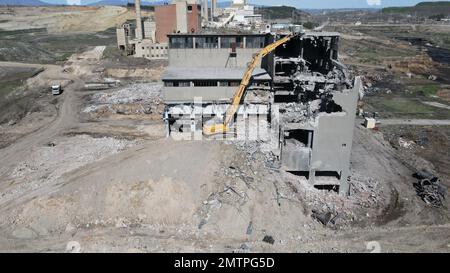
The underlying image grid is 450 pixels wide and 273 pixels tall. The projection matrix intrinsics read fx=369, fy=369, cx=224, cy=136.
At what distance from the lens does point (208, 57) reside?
148 feet

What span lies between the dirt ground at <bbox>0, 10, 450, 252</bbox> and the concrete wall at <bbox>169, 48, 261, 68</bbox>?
13926 mm

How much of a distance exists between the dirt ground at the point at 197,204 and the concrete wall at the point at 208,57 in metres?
13.9

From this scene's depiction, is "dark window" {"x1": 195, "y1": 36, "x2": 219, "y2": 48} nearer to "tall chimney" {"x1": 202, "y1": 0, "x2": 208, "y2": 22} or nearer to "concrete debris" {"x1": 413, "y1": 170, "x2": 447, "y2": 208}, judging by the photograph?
"concrete debris" {"x1": 413, "y1": 170, "x2": 447, "y2": 208}

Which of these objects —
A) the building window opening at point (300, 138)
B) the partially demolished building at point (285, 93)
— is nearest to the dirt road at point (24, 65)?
the partially demolished building at point (285, 93)

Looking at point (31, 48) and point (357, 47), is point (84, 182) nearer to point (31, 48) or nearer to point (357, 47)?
point (31, 48)

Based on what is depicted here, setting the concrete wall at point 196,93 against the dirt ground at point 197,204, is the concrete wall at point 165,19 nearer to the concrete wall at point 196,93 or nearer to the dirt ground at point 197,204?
the concrete wall at point 196,93

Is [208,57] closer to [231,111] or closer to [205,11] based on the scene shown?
[231,111]

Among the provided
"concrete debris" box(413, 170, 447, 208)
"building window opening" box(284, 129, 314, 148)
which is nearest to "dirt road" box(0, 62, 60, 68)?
"building window opening" box(284, 129, 314, 148)

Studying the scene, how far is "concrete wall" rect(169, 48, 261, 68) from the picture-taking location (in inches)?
1769

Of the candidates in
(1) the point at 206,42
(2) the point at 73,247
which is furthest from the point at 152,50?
(2) the point at 73,247

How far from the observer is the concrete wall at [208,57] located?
1769 inches

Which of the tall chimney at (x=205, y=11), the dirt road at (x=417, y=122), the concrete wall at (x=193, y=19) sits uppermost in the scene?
the tall chimney at (x=205, y=11)

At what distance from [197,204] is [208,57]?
2329 cm

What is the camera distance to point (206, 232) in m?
25.6
